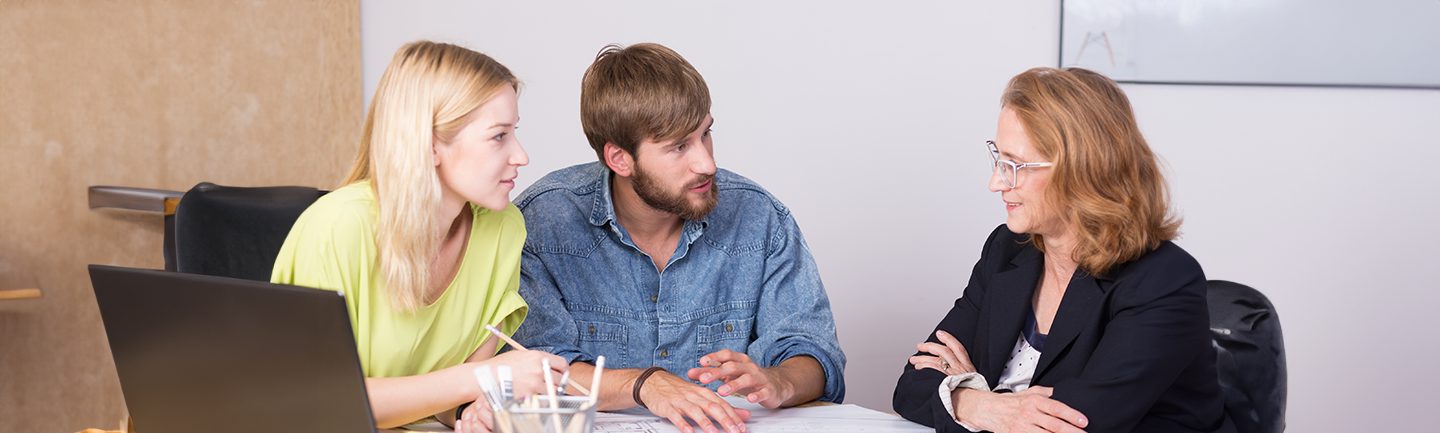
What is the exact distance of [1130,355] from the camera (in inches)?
66.2

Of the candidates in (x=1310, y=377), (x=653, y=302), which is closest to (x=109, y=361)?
(x=653, y=302)

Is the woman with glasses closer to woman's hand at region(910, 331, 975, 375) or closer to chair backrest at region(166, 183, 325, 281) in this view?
woman's hand at region(910, 331, 975, 375)

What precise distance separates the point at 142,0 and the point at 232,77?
0.28 m

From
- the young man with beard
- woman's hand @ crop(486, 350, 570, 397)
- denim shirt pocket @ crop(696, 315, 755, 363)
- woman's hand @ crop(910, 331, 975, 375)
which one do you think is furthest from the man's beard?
woman's hand @ crop(486, 350, 570, 397)

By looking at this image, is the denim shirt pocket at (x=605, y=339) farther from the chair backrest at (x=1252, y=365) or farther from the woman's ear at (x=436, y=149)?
the chair backrest at (x=1252, y=365)

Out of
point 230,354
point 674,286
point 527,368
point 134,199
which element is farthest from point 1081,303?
point 134,199

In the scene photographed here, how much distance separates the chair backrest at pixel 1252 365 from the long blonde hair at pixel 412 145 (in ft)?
3.66

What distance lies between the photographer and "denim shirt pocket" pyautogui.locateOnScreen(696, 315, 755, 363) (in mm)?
2137

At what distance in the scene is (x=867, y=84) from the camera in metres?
3.32

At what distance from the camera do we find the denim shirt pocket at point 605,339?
6.90 ft

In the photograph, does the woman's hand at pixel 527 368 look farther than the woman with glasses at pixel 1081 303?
No

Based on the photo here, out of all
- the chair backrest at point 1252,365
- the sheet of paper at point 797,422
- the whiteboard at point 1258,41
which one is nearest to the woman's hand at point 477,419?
the sheet of paper at point 797,422

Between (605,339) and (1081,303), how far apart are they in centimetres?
78

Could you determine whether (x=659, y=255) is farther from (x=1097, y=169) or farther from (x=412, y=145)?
(x=1097, y=169)
